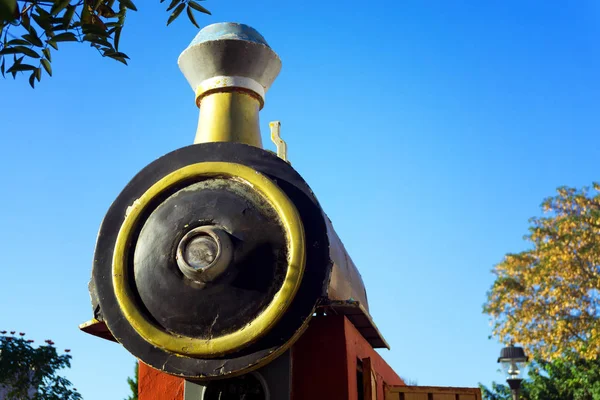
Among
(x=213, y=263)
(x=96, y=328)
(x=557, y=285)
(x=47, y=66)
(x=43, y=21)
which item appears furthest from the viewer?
(x=557, y=285)

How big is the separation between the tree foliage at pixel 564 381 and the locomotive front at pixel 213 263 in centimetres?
1283

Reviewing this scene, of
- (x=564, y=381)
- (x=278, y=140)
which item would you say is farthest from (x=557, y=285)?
(x=278, y=140)

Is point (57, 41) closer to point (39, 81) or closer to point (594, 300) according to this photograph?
point (39, 81)

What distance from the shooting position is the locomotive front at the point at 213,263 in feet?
11.5

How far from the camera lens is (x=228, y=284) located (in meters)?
3.53

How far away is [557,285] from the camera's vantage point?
15.5m

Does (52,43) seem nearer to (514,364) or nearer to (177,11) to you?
(177,11)

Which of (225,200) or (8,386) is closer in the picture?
(225,200)

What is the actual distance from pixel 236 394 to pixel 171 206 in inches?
40.0

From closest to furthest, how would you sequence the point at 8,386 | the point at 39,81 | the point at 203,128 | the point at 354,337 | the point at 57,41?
the point at 57,41 < the point at 39,81 < the point at 354,337 < the point at 203,128 < the point at 8,386

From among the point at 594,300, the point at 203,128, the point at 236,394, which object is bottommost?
the point at 236,394

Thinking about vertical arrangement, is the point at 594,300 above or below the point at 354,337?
above

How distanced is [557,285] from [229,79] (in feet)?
40.0

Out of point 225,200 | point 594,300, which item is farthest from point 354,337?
point 594,300
